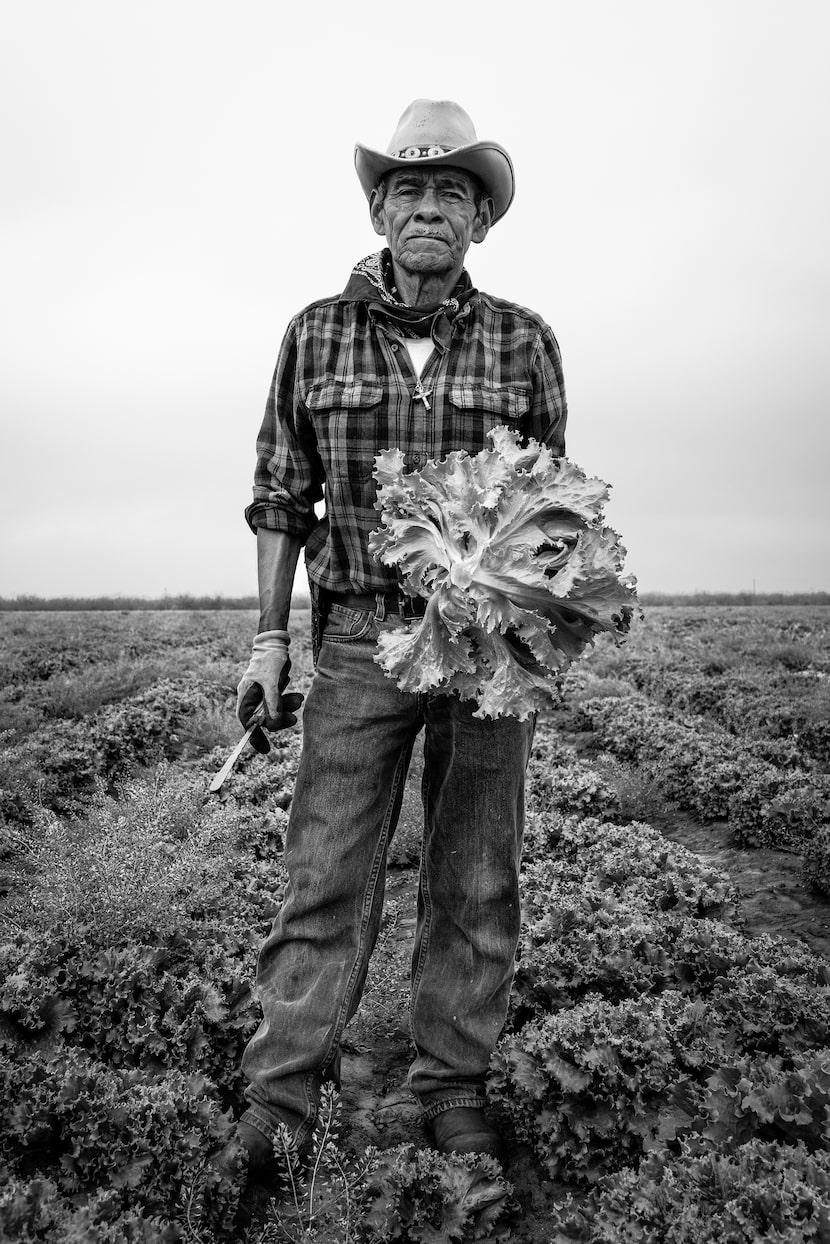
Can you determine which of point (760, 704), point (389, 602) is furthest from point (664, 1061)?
point (760, 704)

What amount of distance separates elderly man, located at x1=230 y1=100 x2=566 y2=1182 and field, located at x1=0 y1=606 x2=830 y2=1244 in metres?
0.30

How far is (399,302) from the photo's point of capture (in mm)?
3350

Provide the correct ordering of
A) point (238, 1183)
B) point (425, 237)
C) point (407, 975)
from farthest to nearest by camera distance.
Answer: point (407, 975)
point (425, 237)
point (238, 1183)

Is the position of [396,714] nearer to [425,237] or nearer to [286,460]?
[286,460]

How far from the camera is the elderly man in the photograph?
125 inches

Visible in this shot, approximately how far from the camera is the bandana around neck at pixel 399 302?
3.28 meters

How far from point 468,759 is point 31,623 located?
22.0 m

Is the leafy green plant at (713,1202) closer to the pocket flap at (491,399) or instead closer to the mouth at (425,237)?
the pocket flap at (491,399)

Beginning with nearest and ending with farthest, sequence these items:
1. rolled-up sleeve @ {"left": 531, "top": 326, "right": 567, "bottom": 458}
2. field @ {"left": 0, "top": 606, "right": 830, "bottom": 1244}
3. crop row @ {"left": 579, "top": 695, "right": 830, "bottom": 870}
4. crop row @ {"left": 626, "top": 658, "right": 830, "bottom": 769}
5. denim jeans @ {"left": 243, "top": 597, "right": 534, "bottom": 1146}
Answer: field @ {"left": 0, "top": 606, "right": 830, "bottom": 1244}, denim jeans @ {"left": 243, "top": 597, "right": 534, "bottom": 1146}, rolled-up sleeve @ {"left": 531, "top": 326, "right": 567, "bottom": 458}, crop row @ {"left": 579, "top": 695, "right": 830, "bottom": 870}, crop row @ {"left": 626, "top": 658, "right": 830, "bottom": 769}

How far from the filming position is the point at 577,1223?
2.77m

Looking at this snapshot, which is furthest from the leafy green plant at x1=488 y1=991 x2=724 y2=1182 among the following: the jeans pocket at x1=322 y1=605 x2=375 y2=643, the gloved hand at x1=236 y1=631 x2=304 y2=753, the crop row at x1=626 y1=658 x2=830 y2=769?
the crop row at x1=626 y1=658 x2=830 y2=769

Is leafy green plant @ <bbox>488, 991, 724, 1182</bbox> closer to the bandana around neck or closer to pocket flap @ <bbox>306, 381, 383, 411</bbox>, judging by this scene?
pocket flap @ <bbox>306, 381, 383, 411</bbox>

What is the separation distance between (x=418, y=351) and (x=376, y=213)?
61 centimetres

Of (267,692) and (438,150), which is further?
(267,692)
